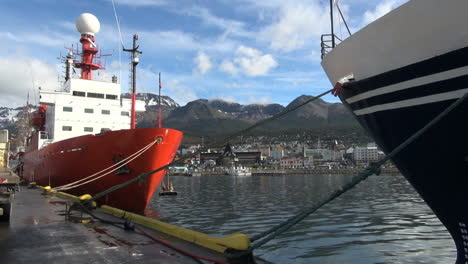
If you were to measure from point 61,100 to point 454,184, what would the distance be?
72.6 ft

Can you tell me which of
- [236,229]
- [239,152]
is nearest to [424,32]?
[236,229]

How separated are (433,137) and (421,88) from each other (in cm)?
77

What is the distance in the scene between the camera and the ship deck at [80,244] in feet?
21.0

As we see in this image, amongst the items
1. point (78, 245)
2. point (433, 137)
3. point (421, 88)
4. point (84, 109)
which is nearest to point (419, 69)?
point (421, 88)

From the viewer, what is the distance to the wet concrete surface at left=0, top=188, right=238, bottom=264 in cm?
641

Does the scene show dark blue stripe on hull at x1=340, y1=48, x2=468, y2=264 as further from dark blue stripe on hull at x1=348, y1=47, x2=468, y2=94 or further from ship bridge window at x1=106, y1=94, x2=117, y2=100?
ship bridge window at x1=106, y1=94, x2=117, y2=100

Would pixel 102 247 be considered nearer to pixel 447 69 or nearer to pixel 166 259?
pixel 166 259

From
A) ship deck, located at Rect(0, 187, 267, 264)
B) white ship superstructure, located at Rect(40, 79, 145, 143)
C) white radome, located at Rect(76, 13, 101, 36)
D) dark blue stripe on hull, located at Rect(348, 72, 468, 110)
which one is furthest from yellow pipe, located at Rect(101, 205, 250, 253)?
white radome, located at Rect(76, 13, 101, 36)

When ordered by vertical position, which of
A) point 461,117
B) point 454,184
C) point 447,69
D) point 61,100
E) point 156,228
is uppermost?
point 61,100

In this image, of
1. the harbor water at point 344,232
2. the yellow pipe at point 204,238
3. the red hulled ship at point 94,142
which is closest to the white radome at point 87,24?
the red hulled ship at point 94,142

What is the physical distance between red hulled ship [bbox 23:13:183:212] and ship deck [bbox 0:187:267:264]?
576 cm

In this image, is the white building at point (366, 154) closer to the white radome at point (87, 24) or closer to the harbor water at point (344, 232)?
the harbor water at point (344, 232)

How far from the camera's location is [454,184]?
547 cm

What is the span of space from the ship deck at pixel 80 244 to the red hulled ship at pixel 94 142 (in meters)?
5.76
